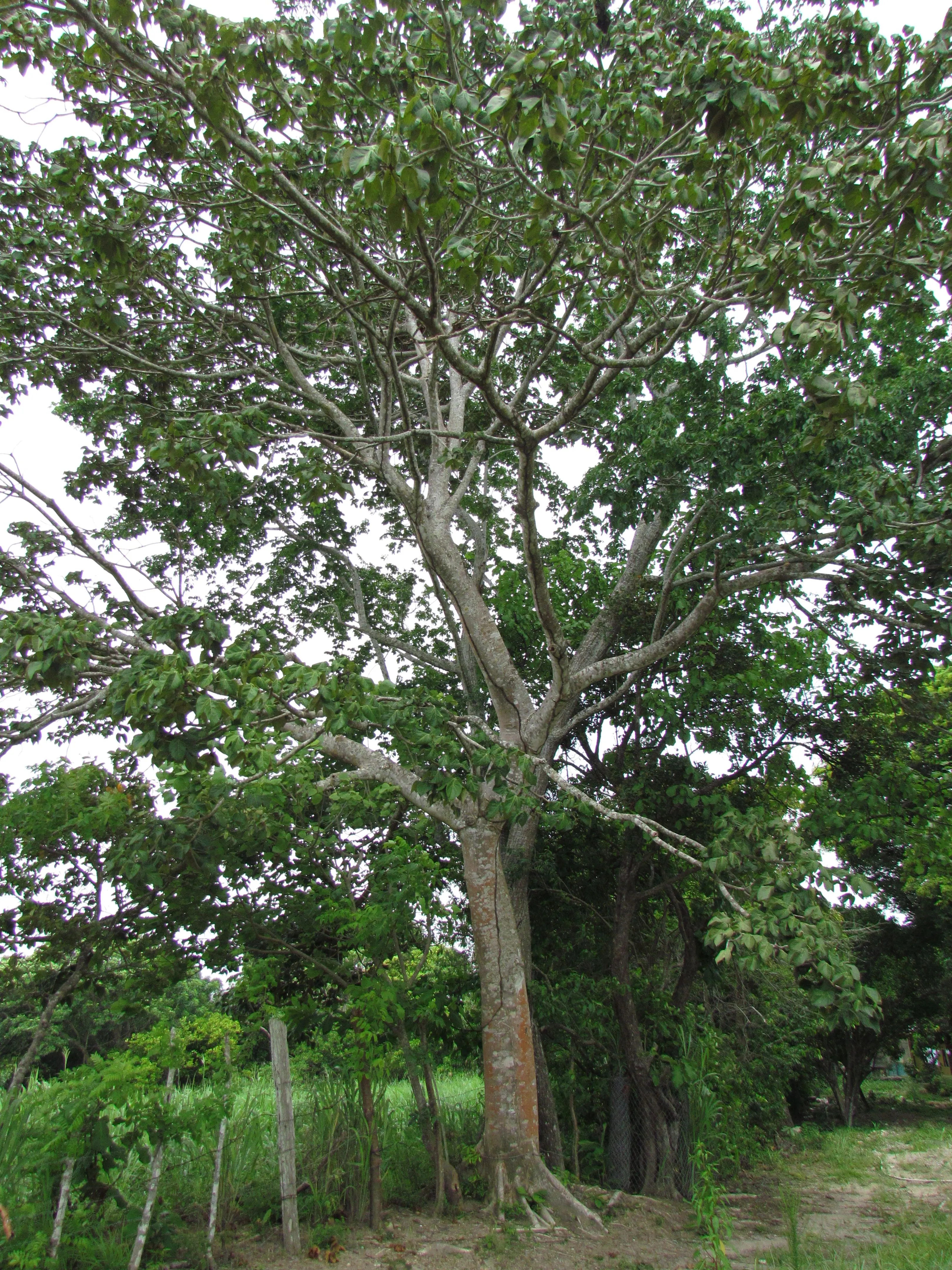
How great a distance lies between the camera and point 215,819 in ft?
15.5

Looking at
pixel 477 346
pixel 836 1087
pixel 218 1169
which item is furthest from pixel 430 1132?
pixel 836 1087

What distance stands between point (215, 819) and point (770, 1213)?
628cm

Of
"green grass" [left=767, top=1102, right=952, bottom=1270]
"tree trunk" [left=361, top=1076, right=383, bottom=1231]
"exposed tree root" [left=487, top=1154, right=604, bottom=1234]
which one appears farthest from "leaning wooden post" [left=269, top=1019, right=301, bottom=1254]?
"green grass" [left=767, top=1102, right=952, bottom=1270]

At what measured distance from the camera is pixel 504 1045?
19.3 ft

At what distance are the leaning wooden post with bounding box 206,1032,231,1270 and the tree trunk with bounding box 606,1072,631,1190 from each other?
4.50 m

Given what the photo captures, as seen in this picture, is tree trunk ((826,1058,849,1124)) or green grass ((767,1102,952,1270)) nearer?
green grass ((767,1102,952,1270))

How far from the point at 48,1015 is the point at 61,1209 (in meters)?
1.17

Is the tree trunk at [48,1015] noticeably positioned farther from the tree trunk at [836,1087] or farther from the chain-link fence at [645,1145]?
the tree trunk at [836,1087]

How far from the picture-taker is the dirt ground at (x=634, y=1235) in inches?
181

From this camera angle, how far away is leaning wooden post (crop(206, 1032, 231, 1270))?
4086 millimetres

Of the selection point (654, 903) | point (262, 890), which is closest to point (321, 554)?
point (262, 890)

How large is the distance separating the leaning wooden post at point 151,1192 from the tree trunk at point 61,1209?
330mm

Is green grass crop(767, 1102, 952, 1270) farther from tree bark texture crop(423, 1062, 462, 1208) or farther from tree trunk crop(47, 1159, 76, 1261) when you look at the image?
tree trunk crop(47, 1159, 76, 1261)

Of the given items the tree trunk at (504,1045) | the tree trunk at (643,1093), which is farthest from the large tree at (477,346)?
the tree trunk at (643,1093)
